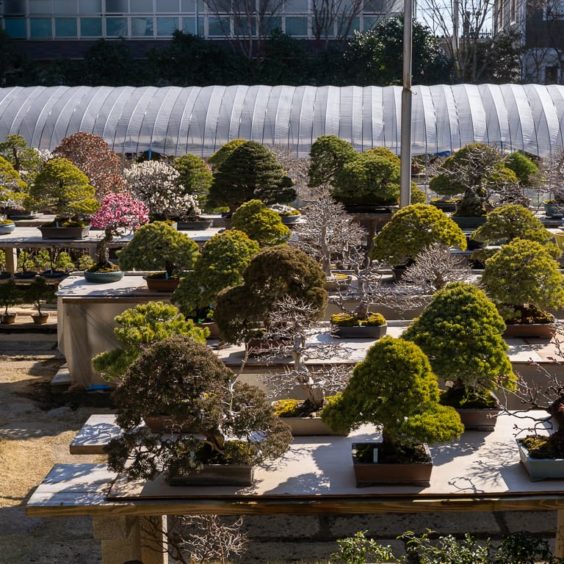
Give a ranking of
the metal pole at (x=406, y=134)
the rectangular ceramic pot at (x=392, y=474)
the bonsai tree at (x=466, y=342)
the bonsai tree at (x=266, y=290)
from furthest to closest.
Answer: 1. the metal pole at (x=406, y=134)
2. the bonsai tree at (x=266, y=290)
3. the bonsai tree at (x=466, y=342)
4. the rectangular ceramic pot at (x=392, y=474)

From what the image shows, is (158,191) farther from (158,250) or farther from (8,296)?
(158,250)

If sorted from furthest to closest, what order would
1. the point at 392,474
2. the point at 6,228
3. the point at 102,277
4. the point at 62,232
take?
the point at 6,228, the point at 62,232, the point at 102,277, the point at 392,474

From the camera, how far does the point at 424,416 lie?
6.61 metres

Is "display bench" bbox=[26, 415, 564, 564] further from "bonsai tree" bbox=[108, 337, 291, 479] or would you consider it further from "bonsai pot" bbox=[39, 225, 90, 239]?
"bonsai pot" bbox=[39, 225, 90, 239]

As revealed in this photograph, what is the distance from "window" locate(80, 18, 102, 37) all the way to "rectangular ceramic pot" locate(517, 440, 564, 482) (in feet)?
128

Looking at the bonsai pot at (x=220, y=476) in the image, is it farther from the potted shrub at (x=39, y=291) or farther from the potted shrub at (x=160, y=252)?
the potted shrub at (x=39, y=291)

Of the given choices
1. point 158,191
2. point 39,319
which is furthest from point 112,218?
point 158,191

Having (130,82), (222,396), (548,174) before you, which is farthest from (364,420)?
(130,82)

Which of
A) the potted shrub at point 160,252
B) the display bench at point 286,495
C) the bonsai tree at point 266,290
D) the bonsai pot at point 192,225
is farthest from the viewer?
the bonsai pot at point 192,225

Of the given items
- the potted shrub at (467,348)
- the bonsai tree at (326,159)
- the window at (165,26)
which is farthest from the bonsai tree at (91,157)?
the window at (165,26)

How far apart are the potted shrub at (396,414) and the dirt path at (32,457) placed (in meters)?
2.65

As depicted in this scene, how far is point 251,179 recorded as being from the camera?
1677cm

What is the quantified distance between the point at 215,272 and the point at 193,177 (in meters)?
9.43

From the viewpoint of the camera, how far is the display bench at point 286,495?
6.32 meters
